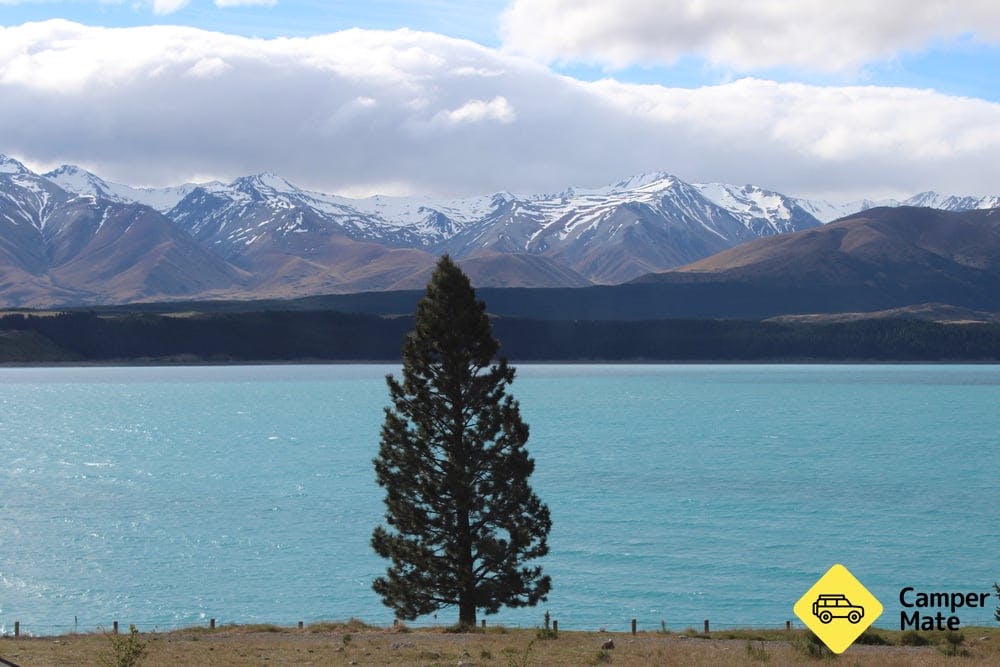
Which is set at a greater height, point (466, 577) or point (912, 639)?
point (466, 577)

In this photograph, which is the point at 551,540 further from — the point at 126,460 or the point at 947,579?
the point at 126,460

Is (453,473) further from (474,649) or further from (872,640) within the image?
(872,640)

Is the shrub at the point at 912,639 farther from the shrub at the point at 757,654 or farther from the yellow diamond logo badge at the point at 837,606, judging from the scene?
the yellow diamond logo badge at the point at 837,606

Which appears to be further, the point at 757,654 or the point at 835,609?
the point at 757,654

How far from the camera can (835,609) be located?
88.4 ft

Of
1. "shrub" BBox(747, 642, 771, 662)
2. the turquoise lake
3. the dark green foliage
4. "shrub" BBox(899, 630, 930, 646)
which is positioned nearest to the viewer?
"shrub" BBox(747, 642, 771, 662)

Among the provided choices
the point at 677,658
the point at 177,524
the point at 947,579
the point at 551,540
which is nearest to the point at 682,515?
the point at 551,540

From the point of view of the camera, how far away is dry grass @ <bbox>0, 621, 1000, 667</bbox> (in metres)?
34.0

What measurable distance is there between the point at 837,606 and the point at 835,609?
145mm

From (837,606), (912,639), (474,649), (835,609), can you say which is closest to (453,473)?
(474,649)

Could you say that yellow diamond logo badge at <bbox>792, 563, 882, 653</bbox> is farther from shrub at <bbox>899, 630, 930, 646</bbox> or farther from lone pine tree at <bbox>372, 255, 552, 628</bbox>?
lone pine tree at <bbox>372, 255, 552, 628</bbox>

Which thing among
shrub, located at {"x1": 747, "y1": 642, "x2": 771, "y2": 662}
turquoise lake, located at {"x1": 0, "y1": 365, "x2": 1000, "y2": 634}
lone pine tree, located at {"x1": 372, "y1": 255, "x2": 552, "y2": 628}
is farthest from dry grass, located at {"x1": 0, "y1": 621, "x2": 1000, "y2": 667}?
turquoise lake, located at {"x1": 0, "y1": 365, "x2": 1000, "y2": 634}

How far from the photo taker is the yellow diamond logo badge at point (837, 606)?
25.7 metres

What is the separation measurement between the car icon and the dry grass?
229 inches
